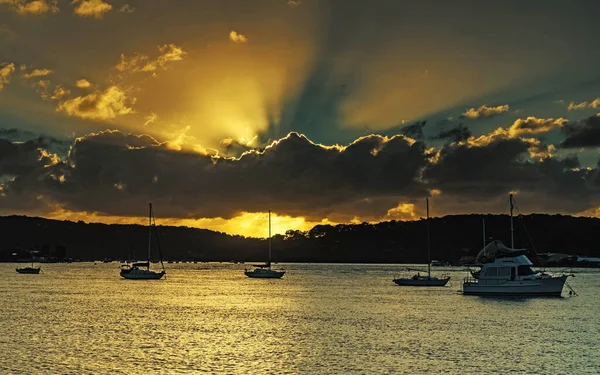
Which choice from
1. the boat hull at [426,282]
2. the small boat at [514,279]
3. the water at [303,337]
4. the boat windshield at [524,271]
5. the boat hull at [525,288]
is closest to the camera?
the water at [303,337]

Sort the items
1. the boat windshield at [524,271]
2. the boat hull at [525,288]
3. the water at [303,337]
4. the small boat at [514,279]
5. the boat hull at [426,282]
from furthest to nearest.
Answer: the boat hull at [426,282] → the boat windshield at [524,271] → the boat hull at [525,288] → the small boat at [514,279] → the water at [303,337]

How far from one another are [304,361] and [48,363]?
20179mm

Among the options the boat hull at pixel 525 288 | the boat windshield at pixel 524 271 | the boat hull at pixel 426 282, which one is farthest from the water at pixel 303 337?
the boat hull at pixel 426 282

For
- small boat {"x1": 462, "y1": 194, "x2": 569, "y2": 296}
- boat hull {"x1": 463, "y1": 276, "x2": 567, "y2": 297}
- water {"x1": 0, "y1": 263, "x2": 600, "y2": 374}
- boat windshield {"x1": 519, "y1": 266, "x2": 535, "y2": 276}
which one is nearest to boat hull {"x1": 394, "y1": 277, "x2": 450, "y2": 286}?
boat hull {"x1": 463, "y1": 276, "x2": 567, "y2": 297}

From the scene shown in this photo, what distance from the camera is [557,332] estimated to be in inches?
2953

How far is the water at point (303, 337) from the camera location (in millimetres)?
54191

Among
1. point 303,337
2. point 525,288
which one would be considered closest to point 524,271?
point 525,288

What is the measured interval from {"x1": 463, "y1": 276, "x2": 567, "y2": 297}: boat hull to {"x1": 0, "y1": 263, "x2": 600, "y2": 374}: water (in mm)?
1508

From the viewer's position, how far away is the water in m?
54.2

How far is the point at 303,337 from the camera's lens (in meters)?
72.0

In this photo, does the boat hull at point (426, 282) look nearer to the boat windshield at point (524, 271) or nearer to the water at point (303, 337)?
the water at point (303, 337)

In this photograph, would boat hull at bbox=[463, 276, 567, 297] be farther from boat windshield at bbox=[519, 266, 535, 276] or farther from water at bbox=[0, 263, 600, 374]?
water at bbox=[0, 263, 600, 374]

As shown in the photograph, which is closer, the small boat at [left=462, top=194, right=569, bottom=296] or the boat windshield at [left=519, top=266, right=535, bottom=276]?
the small boat at [left=462, top=194, right=569, bottom=296]

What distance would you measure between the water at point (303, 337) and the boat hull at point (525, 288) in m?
1.51
